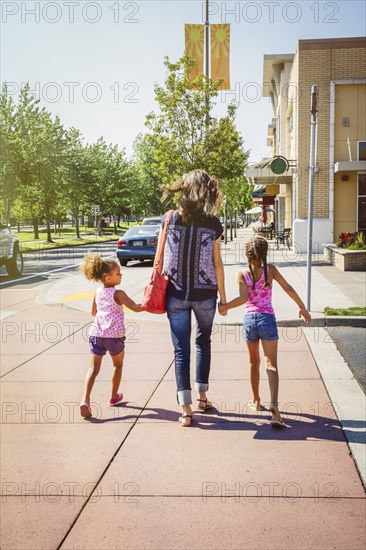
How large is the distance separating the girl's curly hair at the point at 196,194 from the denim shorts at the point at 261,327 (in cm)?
125

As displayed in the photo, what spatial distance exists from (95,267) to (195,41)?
22923 millimetres

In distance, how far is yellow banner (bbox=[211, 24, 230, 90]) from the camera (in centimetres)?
2502

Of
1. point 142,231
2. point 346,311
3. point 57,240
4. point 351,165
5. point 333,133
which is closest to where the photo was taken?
point 346,311

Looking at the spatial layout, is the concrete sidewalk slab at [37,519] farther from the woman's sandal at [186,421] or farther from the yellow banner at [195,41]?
the yellow banner at [195,41]

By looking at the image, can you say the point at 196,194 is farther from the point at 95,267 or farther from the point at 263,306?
the point at 263,306

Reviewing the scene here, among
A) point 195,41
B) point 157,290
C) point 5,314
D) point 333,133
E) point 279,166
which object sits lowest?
point 5,314

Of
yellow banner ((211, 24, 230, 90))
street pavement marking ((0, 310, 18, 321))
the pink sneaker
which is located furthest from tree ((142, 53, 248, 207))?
the pink sneaker

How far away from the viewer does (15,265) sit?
794 inches

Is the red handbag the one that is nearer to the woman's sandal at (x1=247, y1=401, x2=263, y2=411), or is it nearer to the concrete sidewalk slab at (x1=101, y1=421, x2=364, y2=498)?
the concrete sidewalk slab at (x1=101, y1=421, x2=364, y2=498)

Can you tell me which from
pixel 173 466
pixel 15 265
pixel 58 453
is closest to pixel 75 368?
pixel 58 453

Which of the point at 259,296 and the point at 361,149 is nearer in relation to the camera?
the point at 259,296

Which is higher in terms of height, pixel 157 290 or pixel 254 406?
pixel 157 290

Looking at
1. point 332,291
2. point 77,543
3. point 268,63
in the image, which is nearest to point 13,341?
point 77,543

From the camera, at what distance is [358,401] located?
18.2 feet
